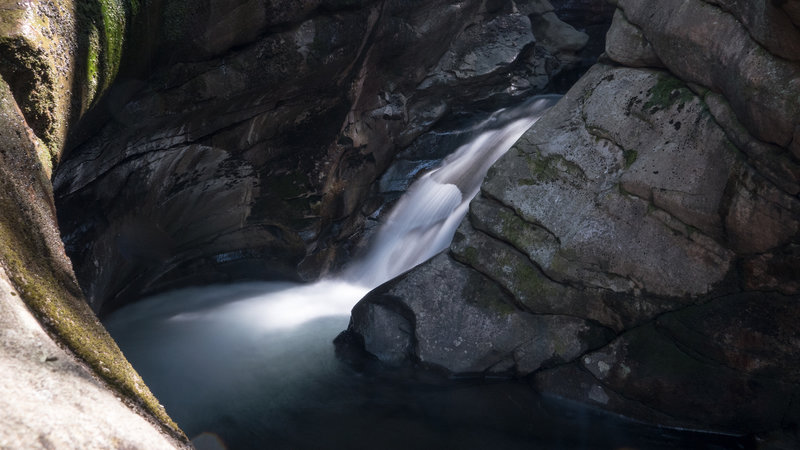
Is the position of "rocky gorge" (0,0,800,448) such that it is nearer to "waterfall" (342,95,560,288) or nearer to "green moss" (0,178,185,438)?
"green moss" (0,178,185,438)

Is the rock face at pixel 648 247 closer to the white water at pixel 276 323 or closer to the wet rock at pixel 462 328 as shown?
the wet rock at pixel 462 328

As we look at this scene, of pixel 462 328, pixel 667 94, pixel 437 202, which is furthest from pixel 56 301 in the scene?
pixel 437 202

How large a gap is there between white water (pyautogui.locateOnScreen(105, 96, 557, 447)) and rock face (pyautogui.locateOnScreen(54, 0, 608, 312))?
45 centimetres

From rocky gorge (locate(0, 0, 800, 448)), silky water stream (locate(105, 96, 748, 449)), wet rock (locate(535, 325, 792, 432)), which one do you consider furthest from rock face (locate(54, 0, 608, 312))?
wet rock (locate(535, 325, 792, 432))

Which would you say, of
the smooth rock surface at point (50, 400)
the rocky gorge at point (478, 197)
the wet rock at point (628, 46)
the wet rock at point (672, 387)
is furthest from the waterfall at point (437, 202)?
the smooth rock surface at point (50, 400)

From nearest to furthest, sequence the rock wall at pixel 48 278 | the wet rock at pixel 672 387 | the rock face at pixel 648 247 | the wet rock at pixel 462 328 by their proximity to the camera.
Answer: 1. the rock wall at pixel 48 278
2. the rock face at pixel 648 247
3. the wet rock at pixel 672 387
4. the wet rock at pixel 462 328

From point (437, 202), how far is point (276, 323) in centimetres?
310

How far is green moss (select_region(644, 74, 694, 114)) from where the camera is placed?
19.6 ft

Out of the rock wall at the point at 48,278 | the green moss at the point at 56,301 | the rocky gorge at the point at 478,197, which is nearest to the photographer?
the rock wall at the point at 48,278

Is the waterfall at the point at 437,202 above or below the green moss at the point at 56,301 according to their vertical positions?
below

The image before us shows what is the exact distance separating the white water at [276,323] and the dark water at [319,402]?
0.02 meters

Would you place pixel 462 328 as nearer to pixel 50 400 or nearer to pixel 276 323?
pixel 276 323

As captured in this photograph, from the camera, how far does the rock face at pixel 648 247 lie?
17.2 ft

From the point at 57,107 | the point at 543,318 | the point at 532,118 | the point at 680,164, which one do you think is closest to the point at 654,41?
the point at 680,164
